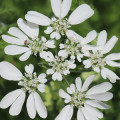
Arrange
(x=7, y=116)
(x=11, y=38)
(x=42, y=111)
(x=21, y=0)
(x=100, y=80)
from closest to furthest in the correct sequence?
(x=42, y=111), (x=11, y=38), (x=7, y=116), (x=100, y=80), (x=21, y=0)

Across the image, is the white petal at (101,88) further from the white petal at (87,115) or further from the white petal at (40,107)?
the white petal at (40,107)

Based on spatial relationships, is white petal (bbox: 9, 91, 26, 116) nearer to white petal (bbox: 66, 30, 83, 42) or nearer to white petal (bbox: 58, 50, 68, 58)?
white petal (bbox: 58, 50, 68, 58)

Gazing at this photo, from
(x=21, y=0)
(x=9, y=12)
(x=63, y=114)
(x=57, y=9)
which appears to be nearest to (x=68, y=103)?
(x=63, y=114)

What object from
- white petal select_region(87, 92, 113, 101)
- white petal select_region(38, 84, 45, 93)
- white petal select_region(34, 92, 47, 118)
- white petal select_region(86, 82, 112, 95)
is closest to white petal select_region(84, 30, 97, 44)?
white petal select_region(86, 82, 112, 95)

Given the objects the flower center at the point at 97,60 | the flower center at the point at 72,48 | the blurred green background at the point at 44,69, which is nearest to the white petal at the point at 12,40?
the blurred green background at the point at 44,69

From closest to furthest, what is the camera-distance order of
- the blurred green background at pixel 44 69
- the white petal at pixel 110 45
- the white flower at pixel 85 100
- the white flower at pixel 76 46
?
1. the white flower at pixel 85 100
2. the white flower at pixel 76 46
3. the white petal at pixel 110 45
4. the blurred green background at pixel 44 69

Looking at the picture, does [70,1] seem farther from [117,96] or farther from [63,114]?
[117,96]
